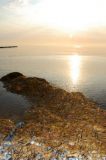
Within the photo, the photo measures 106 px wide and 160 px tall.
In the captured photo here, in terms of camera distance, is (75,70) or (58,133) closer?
(58,133)

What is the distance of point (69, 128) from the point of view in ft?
40.8

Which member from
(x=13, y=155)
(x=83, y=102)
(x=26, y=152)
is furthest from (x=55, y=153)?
(x=83, y=102)

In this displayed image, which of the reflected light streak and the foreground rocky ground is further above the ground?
the foreground rocky ground

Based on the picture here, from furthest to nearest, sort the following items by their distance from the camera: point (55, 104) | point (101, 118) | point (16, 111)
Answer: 1. point (55, 104)
2. point (16, 111)
3. point (101, 118)

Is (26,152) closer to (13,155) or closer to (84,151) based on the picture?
(13,155)

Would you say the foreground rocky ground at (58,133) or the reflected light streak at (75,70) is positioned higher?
the foreground rocky ground at (58,133)

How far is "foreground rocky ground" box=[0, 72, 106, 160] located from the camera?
9.33 metres

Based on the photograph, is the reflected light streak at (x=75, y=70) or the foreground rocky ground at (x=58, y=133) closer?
the foreground rocky ground at (x=58, y=133)

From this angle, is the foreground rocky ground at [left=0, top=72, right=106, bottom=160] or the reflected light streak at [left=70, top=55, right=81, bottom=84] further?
the reflected light streak at [left=70, top=55, right=81, bottom=84]

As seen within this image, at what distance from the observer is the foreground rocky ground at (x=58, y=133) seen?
9328mm

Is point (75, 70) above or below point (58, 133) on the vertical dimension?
below

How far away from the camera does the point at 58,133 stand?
1165cm

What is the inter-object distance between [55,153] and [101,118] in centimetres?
743

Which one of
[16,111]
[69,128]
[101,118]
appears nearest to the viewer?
[69,128]
